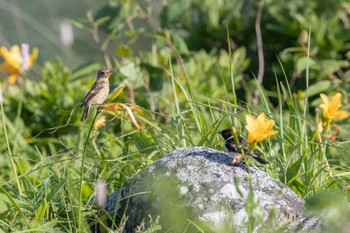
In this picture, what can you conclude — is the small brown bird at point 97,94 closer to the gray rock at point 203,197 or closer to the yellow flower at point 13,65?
the gray rock at point 203,197

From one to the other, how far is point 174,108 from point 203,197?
1.62m

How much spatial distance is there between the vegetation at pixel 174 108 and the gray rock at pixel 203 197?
12cm

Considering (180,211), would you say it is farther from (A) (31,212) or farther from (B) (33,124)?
(B) (33,124)

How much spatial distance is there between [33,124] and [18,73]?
495 millimetres

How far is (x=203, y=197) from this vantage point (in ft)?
9.93

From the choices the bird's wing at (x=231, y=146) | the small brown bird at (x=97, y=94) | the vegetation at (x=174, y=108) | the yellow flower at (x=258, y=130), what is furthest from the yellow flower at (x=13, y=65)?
the yellow flower at (x=258, y=130)

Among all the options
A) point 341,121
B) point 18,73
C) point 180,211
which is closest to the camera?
point 180,211

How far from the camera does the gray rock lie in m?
2.94

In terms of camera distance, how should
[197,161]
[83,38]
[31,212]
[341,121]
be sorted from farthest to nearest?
[83,38]
[341,121]
[31,212]
[197,161]

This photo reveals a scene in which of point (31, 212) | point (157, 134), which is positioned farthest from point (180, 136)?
point (31, 212)

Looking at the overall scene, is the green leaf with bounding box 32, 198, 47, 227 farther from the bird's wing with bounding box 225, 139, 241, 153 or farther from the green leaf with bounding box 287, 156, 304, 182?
the green leaf with bounding box 287, 156, 304, 182

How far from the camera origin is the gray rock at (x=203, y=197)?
2941 mm

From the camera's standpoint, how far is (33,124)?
596cm

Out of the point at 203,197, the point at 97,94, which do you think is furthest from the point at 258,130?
the point at 97,94
